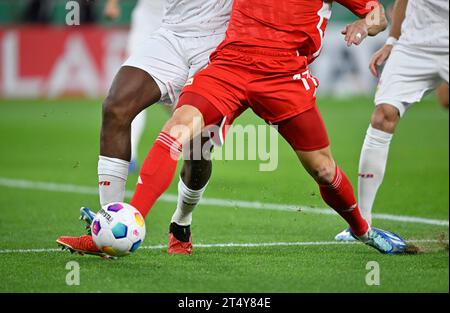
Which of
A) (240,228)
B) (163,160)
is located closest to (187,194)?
(163,160)

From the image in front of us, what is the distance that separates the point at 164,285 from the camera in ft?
17.6

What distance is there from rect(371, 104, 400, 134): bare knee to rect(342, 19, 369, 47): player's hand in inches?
31.3

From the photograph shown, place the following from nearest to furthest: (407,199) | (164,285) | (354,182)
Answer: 1. (164,285)
2. (407,199)
3. (354,182)

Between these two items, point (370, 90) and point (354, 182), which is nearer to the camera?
point (354, 182)

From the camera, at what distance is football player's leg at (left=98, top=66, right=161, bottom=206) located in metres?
6.16

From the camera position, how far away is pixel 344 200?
20.4ft

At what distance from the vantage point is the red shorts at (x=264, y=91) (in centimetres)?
587

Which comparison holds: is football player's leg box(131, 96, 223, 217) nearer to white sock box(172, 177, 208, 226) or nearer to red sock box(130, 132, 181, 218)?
red sock box(130, 132, 181, 218)

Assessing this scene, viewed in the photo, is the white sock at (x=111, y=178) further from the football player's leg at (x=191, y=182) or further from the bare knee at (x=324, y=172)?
the bare knee at (x=324, y=172)

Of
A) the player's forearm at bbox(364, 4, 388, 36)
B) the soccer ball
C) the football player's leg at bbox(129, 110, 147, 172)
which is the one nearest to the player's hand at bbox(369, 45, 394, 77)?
the player's forearm at bbox(364, 4, 388, 36)

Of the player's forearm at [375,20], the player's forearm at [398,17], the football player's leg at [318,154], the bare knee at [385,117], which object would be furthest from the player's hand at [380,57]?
the football player's leg at [318,154]

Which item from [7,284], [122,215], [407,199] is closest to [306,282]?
[122,215]
